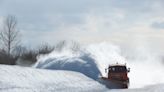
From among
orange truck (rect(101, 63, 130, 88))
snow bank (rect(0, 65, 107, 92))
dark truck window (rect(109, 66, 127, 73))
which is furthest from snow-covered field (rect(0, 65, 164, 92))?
dark truck window (rect(109, 66, 127, 73))

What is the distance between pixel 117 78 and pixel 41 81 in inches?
491

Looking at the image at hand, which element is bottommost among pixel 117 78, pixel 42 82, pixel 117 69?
pixel 42 82

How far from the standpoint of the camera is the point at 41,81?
3091cm

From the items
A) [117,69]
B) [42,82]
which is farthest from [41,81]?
[117,69]

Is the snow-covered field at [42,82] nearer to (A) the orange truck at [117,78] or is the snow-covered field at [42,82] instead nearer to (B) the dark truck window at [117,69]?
(A) the orange truck at [117,78]

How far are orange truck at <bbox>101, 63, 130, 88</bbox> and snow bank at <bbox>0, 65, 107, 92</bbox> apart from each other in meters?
1.44

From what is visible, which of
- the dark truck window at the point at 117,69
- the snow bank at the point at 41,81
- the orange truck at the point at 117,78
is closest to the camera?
the snow bank at the point at 41,81

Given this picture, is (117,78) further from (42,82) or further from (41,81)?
(42,82)

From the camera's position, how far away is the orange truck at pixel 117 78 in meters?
39.5

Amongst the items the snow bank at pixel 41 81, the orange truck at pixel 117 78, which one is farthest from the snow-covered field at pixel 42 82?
the orange truck at pixel 117 78

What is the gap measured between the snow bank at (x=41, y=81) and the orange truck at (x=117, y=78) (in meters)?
1.44

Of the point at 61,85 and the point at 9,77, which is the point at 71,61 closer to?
the point at 61,85

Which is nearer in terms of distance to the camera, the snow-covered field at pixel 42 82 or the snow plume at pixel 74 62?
the snow-covered field at pixel 42 82

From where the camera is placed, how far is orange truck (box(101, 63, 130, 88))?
1555 inches
